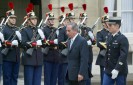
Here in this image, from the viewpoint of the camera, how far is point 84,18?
40.3 feet

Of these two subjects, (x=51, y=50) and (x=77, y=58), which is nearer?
(x=77, y=58)

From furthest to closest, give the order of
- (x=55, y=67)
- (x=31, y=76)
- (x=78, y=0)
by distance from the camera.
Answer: (x=78, y=0), (x=55, y=67), (x=31, y=76)

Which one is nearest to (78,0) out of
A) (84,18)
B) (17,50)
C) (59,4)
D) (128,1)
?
(59,4)

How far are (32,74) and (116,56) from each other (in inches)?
94.4

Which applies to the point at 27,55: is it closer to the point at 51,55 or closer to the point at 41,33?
the point at 41,33

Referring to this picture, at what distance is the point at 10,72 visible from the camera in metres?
11.5

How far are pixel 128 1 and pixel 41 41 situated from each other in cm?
572

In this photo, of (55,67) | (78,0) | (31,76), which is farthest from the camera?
(78,0)

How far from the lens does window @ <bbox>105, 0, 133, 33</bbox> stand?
1622 cm

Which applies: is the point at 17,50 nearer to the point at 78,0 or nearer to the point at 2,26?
the point at 2,26

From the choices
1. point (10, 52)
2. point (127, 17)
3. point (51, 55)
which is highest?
point (127, 17)

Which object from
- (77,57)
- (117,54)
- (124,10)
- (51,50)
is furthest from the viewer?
(124,10)

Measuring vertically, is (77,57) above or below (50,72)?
above

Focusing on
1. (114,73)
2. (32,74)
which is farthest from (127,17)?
(114,73)
